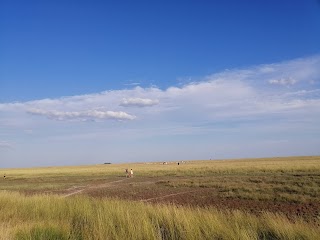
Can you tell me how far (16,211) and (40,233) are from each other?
197 inches

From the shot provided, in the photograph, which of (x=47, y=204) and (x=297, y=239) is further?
(x=47, y=204)

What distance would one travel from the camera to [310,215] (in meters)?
16.0

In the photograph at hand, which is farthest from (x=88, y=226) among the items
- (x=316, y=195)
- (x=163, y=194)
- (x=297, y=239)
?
(x=163, y=194)

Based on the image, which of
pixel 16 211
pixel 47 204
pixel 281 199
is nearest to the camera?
pixel 16 211

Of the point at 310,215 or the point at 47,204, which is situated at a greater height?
the point at 47,204

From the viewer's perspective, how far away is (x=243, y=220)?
10.9 meters

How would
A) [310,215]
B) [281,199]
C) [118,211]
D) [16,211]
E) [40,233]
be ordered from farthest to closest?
[281,199], [310,215], [16,211], [118,211], [40,233]

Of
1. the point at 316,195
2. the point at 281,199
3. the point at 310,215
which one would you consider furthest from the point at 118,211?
the point at 316,195

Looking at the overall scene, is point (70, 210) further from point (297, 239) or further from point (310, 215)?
point (310, 215)

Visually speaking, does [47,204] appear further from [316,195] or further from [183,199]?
[316,195]

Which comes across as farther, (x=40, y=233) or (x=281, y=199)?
(x=281, y=199)

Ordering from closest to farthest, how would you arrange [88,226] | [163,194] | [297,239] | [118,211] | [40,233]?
[297,239] → [40,233] → [88,226] → [118,211] → [163,194]

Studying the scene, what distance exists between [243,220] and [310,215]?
6.36 m

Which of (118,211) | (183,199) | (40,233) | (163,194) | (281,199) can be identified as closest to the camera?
(40,233)
